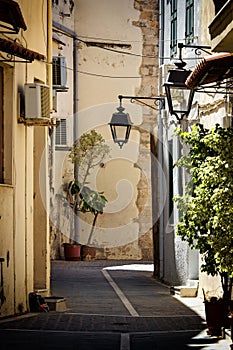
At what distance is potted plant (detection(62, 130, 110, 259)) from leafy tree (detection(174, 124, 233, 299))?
755 inches

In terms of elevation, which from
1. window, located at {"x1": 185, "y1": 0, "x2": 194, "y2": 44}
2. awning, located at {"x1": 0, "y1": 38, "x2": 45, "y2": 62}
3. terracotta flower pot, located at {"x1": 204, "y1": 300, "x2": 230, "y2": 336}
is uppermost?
window, located at {"x1": 185, "y1": 0, "x2": 194, "y2": 44}

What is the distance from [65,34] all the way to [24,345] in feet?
74.6

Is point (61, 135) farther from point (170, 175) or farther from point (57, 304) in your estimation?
point (57, 304)

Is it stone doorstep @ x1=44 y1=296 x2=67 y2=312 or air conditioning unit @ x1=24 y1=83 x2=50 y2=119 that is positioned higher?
air conditioning unit @ x1=24 y1=83 x2=50 y2=119

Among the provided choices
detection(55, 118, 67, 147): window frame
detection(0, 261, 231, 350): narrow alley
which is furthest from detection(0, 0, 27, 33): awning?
detection(55, 118, 67, 147): window frame

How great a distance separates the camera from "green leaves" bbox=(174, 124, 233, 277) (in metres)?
11.6

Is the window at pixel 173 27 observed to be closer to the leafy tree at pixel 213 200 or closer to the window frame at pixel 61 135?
the leafy tree at pixel 213 200

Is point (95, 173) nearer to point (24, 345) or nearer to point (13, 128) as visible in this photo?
point (13, 128)

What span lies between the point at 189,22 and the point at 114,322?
8094 mm

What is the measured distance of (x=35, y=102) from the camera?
51.2ft

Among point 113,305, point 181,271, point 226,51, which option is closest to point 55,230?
point 181,271

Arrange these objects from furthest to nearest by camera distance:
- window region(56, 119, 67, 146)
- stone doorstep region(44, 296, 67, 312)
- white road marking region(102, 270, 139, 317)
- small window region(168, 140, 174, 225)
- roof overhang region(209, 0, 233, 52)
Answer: window region(56, 119, 67, 146) → small window region(168, 140, 174, 225) → white road marking region(102, 270, 139, 317) → stone doorstep region(44, 296, 67, 312) → roof overhang region(209, 0, 233, 52)

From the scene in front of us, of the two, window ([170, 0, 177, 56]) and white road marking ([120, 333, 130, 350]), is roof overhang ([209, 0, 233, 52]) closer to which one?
white road marking ([120, 333, 130, 350])

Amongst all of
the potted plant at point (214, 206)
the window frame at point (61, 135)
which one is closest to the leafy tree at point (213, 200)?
the potted plant at point (214, 206)
